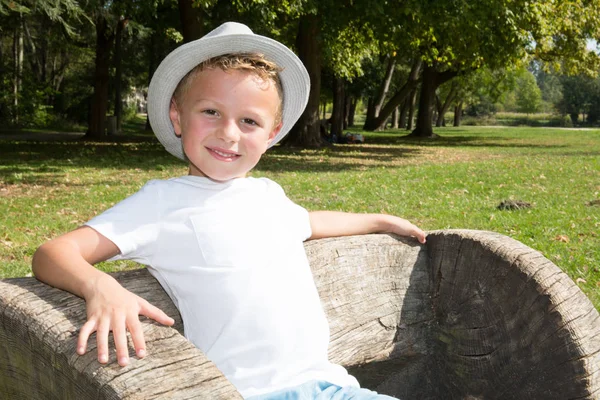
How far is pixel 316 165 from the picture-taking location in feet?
54.0

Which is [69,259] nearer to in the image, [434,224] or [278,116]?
[278,116]

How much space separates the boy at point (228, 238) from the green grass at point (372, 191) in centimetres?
401

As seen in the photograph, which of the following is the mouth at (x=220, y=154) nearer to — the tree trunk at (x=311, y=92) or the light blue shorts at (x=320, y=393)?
the light blue shorts at (x=320, y=393)

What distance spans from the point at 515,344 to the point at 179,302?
1.17 metres

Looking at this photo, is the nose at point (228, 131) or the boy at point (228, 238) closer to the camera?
the boy at point (228, 238)

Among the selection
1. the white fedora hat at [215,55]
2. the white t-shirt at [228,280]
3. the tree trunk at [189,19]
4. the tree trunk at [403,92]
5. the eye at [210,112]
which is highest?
the tree trunk at [189,19]

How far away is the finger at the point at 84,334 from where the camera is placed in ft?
4.58

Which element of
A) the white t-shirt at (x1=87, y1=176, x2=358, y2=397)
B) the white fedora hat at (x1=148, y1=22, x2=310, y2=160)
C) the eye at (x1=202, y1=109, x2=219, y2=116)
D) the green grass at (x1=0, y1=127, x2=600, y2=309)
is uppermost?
the white fedora hat at (x1=148, y1=22, x2=310, y2=160)

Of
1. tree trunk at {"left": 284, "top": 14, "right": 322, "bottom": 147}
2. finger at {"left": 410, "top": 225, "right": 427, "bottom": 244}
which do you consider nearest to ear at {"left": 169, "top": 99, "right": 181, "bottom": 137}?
finger at {"left": 410, "top": 225, "right": 427, "bottom": 244}

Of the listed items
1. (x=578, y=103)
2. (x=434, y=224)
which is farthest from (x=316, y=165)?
(x=578, y=103)

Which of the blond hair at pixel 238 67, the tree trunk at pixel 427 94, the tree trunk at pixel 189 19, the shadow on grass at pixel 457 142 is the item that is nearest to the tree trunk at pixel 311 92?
the tree trunk at pixel 189 19

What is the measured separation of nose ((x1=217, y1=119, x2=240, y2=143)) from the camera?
204 cm

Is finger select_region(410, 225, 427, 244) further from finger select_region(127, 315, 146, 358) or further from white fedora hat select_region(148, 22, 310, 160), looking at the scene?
finger select_region(127, 315, 146, 358)

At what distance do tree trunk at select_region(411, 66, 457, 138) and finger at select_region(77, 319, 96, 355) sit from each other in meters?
36.7
